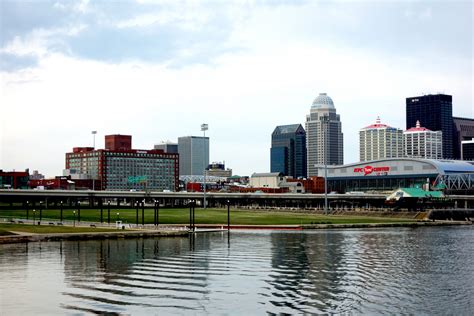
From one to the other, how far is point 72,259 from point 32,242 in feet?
67.2

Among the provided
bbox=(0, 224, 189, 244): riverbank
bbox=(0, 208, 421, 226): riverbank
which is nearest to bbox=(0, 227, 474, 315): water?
bbox=(0, 224, 189, 244): riverbank

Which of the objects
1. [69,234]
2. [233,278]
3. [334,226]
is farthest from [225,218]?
[233,278]

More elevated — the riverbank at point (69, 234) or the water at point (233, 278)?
the riverbank at point (69, 234)

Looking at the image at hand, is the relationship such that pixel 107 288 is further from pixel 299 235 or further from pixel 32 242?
pixel 299 235

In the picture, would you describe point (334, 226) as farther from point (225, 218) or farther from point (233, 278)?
point (233, 278)

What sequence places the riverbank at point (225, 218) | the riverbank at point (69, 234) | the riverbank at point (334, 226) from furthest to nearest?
the riverbank at point (225, 218), the riverbank at point (334, 226), the riverbank at point (69, 234)

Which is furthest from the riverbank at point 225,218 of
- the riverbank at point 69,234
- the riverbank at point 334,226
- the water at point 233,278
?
the water at point 233,278

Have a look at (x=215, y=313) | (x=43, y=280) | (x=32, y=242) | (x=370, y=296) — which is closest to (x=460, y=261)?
(x=370, y=296)

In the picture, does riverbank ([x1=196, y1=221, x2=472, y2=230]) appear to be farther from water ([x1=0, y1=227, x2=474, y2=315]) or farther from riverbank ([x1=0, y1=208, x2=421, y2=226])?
water ([x1=0, y1=227, x2=474, y2=315])

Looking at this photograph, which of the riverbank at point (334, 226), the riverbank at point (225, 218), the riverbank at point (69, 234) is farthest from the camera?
the riverbank at point (225, 218)

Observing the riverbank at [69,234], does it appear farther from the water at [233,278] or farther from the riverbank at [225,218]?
the riverbank at [225,218]

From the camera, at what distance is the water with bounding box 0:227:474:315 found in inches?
1849

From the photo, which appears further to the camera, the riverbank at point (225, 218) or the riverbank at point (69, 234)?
the riverbank at point (225, 218)

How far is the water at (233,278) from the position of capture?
47.0 metres
